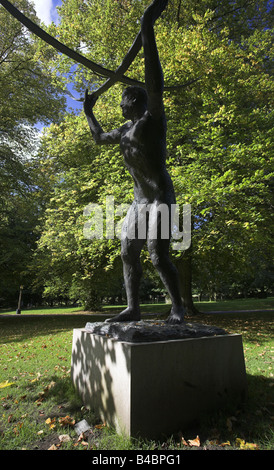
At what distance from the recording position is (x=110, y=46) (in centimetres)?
1218

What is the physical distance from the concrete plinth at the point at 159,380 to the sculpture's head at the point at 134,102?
2656 mm

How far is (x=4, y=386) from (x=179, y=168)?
7155 mm

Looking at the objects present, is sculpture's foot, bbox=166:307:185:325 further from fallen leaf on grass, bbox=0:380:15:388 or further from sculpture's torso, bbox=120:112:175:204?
fallen leaf on grass, bbox=0:380:15:388

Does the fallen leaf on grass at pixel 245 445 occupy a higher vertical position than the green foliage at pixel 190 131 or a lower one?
lower

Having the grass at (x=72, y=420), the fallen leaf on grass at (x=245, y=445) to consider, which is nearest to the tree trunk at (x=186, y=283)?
the grass at (x=72, y=420)

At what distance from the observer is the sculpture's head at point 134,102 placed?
12.0ft

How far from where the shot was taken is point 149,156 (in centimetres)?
350

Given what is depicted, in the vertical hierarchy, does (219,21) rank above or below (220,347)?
above

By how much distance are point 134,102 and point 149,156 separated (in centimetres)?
73

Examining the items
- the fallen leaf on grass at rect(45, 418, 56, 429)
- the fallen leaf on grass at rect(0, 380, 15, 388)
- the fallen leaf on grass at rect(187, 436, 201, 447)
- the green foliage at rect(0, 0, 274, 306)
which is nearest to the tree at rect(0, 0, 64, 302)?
the green foliage at rect(0, 0, 274, 306)

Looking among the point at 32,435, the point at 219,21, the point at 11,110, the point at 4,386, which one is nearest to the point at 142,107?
the point at 32,435

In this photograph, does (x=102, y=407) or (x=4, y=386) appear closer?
(x=102, y=407)

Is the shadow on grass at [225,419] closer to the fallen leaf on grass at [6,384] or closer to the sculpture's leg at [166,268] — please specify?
the fallen leaf on grass at [6,384]
